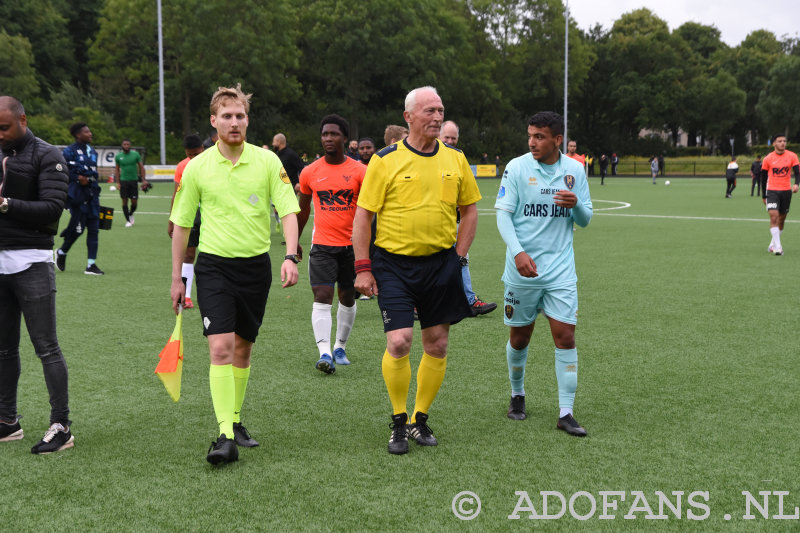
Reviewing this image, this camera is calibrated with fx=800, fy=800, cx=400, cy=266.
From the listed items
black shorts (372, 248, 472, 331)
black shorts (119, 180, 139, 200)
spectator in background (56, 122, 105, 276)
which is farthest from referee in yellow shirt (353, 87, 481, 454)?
black shorts (119, 180, 139, 200)

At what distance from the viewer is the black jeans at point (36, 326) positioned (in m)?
4.65

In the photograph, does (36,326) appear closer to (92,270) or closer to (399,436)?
(399,436)

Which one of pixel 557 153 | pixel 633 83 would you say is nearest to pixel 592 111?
pixel 633 83

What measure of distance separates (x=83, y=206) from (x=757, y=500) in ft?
34.7

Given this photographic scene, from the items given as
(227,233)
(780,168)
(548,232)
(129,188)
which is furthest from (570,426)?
(129,188)

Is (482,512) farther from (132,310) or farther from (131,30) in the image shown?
(131,30)

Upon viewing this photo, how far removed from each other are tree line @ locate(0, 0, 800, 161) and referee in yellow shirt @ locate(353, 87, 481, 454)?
165 ft

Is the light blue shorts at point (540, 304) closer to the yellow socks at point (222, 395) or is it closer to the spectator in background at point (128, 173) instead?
the yellow socks at point (222, 395)

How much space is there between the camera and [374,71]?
62781 millimetres

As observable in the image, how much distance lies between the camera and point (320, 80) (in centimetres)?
6575

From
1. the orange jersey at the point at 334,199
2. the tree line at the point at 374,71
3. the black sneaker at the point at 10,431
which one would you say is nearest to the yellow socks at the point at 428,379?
the orange jersey at the point at 334,199

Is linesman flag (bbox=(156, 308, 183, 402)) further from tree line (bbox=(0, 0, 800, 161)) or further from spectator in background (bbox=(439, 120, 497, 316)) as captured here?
tree line (bbox=(0, 0, 800, 161))

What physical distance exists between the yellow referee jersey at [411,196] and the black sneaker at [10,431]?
8.29 feet

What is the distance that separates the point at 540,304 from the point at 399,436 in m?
1.26
